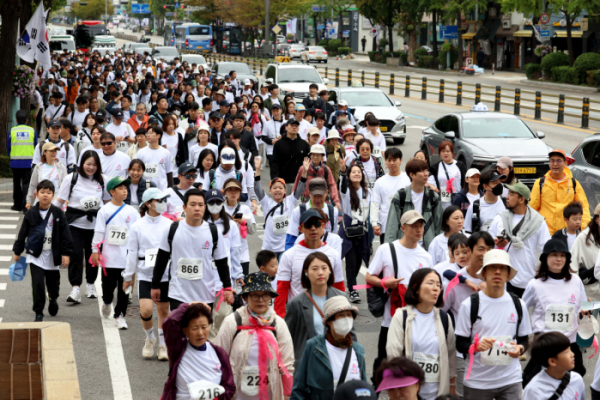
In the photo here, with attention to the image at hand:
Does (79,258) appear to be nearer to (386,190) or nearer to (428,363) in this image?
(386,190)

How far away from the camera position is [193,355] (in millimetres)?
5238

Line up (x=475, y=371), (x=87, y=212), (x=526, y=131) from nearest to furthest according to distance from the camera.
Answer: (x=475, y=371)
(x=87, y=212)
(x=526, y=131)

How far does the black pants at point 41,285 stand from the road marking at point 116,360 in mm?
646

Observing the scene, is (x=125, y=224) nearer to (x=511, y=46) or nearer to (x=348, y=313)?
(x=348, y=313)

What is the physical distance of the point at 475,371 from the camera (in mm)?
5586

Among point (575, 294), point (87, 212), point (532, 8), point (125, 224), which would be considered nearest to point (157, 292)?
point (125, 224)

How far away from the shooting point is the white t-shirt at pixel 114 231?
A: 8914mm

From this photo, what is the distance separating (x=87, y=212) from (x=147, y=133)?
2102mm

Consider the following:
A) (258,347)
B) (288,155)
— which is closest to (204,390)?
(258,347)

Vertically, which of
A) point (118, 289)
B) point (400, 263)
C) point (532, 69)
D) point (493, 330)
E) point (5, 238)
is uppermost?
point (532, 69)

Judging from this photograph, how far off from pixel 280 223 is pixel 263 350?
11.5ft

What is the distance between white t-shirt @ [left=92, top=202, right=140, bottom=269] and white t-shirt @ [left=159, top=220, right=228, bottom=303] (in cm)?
187

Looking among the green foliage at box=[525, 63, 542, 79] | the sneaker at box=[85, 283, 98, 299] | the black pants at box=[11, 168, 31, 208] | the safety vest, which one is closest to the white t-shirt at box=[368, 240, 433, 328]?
the sneaker at box=[85, 283, 98, 299]

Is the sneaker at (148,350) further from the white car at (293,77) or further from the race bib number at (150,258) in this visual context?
the white car at (293,77)
